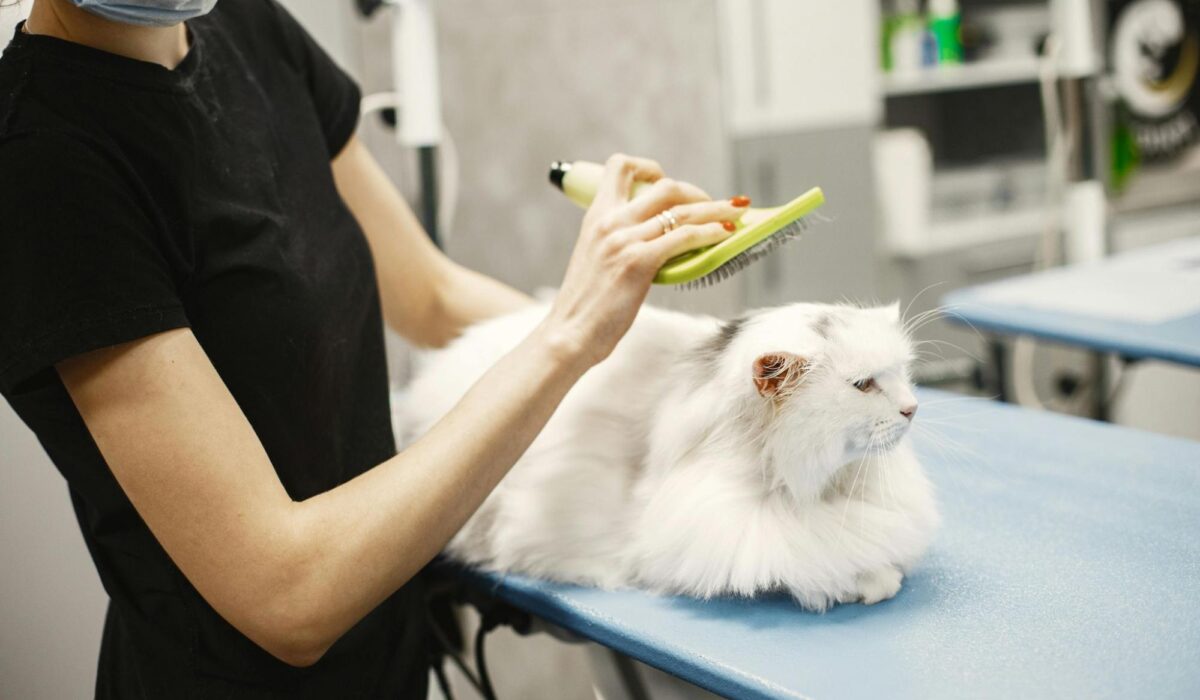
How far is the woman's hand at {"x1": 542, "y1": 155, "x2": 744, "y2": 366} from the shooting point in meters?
0.75

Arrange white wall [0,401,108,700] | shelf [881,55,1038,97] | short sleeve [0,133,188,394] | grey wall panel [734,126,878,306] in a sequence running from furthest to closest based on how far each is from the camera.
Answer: shelf [881,55,1038,97]
grey wall panel [734,126,878,306]
white wall [0,401,108,700]
short sleeve [0,133,188,394]

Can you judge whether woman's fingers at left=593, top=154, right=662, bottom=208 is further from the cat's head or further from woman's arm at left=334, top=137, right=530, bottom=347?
woman's arm at left=334, top=137, right=530, bottom=347

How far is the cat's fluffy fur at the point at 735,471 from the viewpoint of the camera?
732 millimetres

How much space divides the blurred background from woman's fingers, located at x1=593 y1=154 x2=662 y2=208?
66cm

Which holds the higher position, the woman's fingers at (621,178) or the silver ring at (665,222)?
the woman's fingers at (621,178)

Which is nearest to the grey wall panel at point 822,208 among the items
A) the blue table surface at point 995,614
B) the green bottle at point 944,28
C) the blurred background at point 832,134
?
the blurred background at point 832,134

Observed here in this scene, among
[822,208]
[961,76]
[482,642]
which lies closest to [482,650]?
[482,642]

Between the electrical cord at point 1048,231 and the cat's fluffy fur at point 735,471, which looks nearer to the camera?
the cat's fluffy fur at point 735,471

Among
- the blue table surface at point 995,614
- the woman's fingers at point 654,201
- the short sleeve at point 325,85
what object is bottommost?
the blue table surface at point 995,614

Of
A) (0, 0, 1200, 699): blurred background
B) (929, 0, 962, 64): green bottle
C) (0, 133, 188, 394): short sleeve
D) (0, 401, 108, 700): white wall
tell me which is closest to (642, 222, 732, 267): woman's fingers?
(0, 133, 188, 394): short sleeve

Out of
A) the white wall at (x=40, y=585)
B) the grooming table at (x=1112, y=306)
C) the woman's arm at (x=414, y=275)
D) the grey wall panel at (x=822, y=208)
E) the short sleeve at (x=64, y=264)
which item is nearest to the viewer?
the short sleeve at (x=64, y=264)

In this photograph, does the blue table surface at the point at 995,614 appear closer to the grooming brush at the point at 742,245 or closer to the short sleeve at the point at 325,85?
the grooming brush at the point at 742,245

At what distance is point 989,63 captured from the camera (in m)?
2.90

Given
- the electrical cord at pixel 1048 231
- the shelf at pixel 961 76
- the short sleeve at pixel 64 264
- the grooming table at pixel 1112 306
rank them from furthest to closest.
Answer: the shelf at pixel 961 76 < the electrical cord at pixel 1048 231 < the grooming table at pixel 1112 306 < the short sleeve at pixel 64 264
